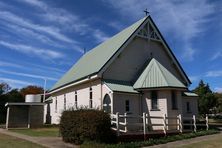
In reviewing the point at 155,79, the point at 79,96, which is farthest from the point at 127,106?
the point at 79,96

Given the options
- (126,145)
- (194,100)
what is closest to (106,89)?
(126,145)

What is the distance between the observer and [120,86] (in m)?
25.3

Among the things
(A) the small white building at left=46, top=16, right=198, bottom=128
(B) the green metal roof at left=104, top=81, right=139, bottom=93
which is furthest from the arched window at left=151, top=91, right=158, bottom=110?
(B) the green metal roof at left=104, top=81, right=139, bottom=93

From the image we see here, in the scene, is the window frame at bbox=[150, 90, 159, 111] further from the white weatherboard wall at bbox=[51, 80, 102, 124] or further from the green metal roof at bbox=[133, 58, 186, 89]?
the white weatherboard wall at bbox=[51, 80, 102, 124]

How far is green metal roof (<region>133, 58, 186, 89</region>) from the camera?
24266 millimetres

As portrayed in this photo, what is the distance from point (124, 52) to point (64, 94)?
41.5 ft

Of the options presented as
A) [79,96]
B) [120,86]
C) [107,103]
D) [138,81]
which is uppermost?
[138,81]

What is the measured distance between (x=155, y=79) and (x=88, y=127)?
401 inches

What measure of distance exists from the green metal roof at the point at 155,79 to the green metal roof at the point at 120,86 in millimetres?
612

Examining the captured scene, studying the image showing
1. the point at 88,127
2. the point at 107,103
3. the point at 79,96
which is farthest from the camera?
the point at 79,96

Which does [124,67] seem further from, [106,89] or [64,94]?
[64,94]

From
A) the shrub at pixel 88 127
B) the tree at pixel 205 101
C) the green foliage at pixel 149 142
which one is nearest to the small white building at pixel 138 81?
the green foliage at pixel 149 142

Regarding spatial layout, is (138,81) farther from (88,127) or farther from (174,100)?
(88,127)

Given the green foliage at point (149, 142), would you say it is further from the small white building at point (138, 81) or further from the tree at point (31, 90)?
the tree at point (31, 90)
